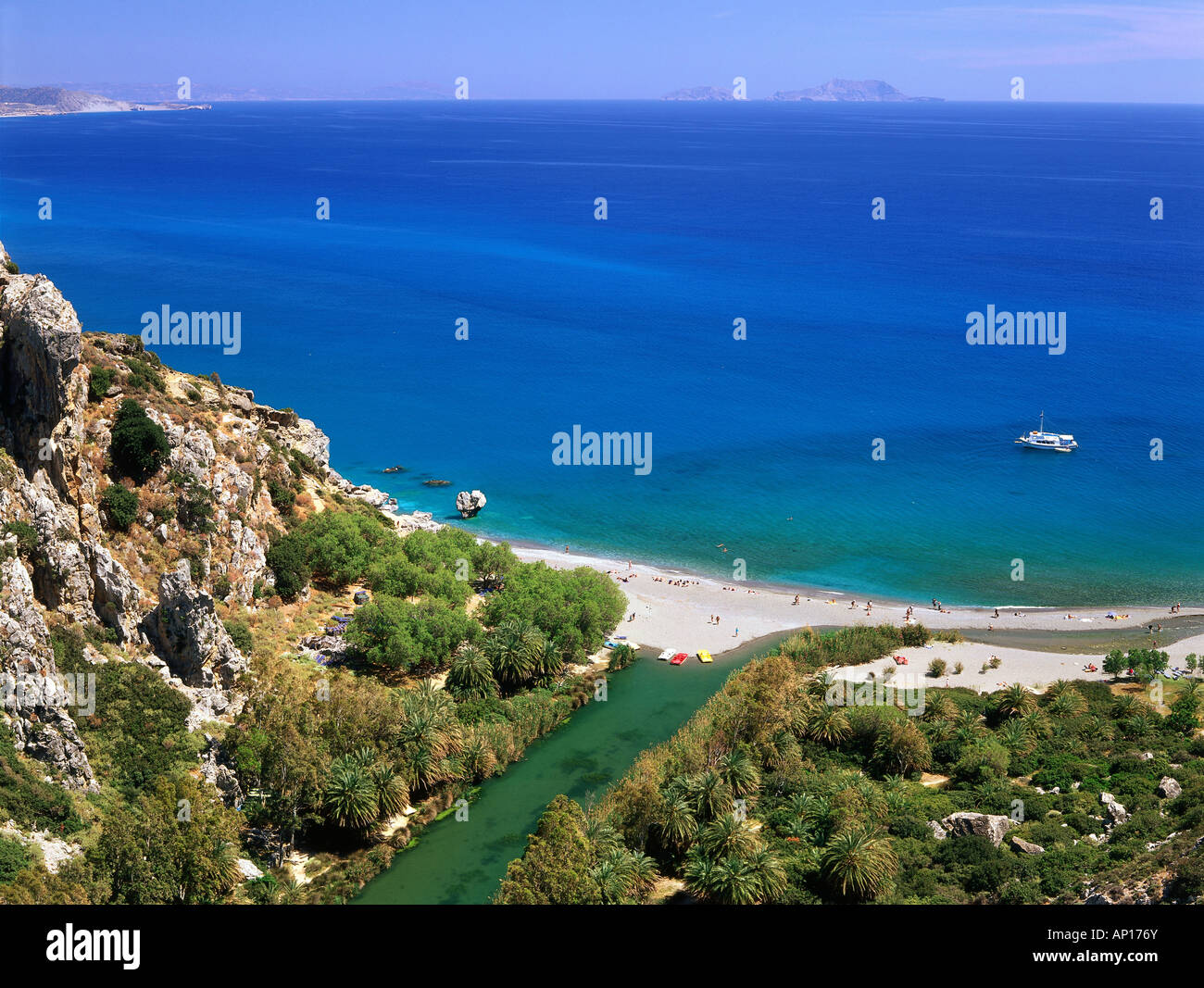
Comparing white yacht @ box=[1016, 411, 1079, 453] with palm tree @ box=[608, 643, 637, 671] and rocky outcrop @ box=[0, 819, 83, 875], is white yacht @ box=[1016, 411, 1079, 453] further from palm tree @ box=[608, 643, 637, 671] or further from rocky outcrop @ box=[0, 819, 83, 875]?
rocky outcrop @ box=[0, 819, 83, 875]

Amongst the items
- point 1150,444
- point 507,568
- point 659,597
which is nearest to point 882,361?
point 1150,444

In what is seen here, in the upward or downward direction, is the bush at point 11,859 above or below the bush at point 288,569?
below

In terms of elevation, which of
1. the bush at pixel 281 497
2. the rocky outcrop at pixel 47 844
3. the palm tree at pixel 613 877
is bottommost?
the palm tree at pixel 613 877

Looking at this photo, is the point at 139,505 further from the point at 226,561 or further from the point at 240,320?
the point at 240,320

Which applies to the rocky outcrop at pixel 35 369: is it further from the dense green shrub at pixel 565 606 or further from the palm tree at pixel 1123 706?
the palm tree at pixel 1123 706

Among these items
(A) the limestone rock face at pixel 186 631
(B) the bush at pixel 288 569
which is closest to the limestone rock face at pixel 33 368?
(A) the limestone rock face at pixel 186 631
